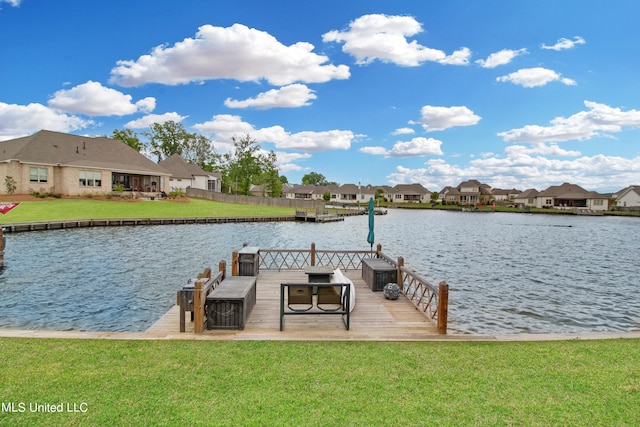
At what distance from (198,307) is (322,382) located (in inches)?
156

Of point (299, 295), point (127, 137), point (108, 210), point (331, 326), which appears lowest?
point (331, 326)

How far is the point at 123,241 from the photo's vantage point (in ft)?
92.2

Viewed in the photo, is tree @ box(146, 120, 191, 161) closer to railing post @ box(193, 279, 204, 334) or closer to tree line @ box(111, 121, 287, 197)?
tree line @ box(111, 121, 287, 197)

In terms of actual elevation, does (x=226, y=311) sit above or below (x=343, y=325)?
above

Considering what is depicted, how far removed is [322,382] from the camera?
593cm

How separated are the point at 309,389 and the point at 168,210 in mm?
48014

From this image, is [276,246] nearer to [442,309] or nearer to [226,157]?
[442,309]

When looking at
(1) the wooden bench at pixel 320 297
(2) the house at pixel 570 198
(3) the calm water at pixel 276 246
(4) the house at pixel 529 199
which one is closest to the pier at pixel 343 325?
(1) the wooden bench at pixel 320 297

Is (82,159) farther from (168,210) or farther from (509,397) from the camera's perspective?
(509,397)

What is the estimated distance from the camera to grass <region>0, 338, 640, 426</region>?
16.3 ft

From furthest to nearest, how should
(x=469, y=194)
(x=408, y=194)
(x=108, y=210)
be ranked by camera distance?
(x=408, y=194)
(x=469, y=194)
(x=108, y=210)

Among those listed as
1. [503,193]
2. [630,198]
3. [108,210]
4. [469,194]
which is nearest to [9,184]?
[108,210]

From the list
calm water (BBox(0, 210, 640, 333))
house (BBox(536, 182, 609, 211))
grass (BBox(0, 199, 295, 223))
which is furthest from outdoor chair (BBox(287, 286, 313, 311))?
house (BBox(536, 182, 609, 211))

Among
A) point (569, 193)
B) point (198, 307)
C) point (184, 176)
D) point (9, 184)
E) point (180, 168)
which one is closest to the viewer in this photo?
point (198, 307)
